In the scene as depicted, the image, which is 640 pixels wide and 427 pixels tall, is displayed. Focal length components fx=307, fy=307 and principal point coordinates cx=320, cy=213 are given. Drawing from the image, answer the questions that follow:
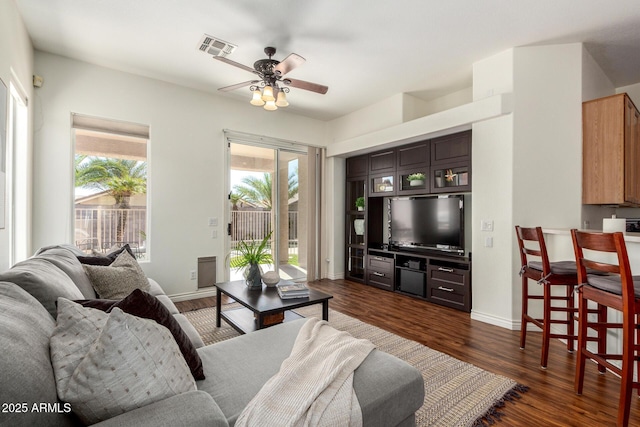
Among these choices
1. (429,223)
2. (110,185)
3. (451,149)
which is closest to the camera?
(110,185)

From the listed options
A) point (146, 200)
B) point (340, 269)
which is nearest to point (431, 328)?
point (340, 269)

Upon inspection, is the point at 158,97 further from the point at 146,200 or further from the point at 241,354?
the point at 241,354

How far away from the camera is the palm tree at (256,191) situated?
476 cm

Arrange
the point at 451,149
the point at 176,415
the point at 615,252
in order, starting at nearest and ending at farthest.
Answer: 1. the point at 176,415
2. the point at 615,252
3. the point at 451,149

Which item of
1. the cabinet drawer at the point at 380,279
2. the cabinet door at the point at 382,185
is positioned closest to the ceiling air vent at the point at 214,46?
the cabinet door at the point at 382,185

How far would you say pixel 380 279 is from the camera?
494cm

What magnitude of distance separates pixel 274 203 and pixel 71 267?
3.22 m

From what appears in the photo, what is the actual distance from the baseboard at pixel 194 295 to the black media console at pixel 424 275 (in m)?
2.49

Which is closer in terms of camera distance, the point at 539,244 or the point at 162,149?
the point at 539,244

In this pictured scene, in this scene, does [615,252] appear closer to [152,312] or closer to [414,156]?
[152,312]

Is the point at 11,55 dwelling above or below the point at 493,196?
above

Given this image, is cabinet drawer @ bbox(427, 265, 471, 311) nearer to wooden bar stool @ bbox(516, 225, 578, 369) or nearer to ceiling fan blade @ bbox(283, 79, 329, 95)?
wooden bar stool @ bbox(516, 225, 578, 369)

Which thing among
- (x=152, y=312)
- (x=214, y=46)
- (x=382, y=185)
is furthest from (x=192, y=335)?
(x=382, y=185)

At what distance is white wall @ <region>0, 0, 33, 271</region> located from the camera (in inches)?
86.5
